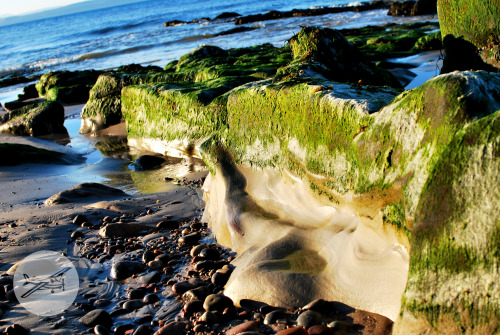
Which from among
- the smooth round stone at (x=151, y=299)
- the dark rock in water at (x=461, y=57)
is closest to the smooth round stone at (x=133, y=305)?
the smooth round stone at (x=151, y=299)

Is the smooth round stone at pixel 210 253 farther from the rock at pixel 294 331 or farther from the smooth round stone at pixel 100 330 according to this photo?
the rock at pixel 294 331

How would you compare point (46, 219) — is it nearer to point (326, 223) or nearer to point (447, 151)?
point (326, 223)

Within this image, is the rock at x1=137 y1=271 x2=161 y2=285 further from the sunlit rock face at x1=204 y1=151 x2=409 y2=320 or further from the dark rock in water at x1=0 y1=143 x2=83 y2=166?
the dark rock in water at x1=0 y1=143 x2=83 y2=166

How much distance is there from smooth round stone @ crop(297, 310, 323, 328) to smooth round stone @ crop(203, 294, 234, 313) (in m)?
0.52

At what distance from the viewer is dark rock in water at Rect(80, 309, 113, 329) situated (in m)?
3.01

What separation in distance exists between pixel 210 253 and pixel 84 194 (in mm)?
2721

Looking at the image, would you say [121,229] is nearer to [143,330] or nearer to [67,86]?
[143,330]

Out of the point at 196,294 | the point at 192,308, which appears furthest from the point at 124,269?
the point at 192,308

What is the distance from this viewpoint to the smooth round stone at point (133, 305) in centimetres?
320

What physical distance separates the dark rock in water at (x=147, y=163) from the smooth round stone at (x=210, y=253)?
3610 millimetres

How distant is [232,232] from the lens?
4.00m

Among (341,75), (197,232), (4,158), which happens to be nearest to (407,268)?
(197,232)

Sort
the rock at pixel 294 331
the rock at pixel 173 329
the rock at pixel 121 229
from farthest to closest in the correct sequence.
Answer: the rock at pixel 121 229 < the rock at pixel 173 329 < the rock at pixel 294 331

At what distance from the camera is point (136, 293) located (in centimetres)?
337
